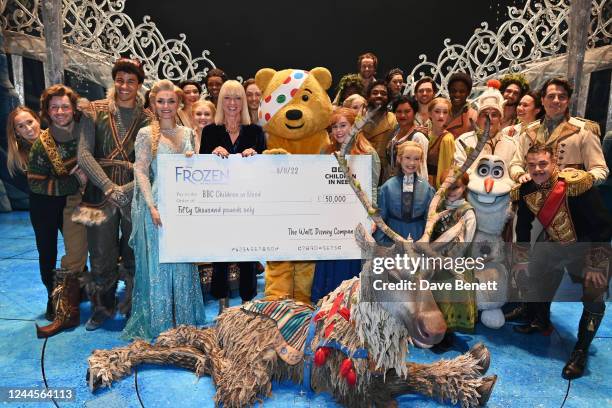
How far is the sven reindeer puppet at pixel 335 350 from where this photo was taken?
7.33 ft

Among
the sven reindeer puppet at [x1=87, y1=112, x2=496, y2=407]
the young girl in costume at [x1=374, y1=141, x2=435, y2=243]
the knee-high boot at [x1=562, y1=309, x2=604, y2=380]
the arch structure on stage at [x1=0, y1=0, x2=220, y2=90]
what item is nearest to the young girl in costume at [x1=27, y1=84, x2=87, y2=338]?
the sven reindeer puppet at [x1=87, y1=112, x2=496, y2=407]

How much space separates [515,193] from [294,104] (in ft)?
5.63

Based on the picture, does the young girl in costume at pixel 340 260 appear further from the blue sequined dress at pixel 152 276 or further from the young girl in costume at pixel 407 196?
the blue sequined dress at pixel 152 276

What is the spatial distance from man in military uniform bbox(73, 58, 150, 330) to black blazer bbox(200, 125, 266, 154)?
51 cm

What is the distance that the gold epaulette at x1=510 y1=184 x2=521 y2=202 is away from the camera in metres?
3.32

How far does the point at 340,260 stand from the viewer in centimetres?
351

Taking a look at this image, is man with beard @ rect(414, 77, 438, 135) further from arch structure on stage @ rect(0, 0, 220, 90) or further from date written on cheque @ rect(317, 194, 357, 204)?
arch structure on stage @ rect(0, 0, 220, 90)

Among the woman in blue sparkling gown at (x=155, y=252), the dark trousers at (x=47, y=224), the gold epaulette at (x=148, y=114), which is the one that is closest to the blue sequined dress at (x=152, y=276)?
the woman in blue sparkling gown at (x=155, y=252)

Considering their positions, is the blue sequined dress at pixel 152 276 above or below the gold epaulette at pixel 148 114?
below

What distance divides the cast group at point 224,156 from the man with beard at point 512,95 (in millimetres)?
749

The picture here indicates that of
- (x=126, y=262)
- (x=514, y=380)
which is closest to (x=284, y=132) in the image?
(x=126, y=262)

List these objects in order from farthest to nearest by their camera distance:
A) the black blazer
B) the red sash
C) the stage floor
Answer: the black blazer
the red sash
the stage floor

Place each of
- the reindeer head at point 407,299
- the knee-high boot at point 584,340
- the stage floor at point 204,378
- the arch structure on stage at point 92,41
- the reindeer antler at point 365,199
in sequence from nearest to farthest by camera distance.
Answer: the reindeer head at point 407,299 → the reindeer antler at point 365,199 → the stage floor at point 204,378 → the knee-high boot at point 584,340 → the arch structure on stage at point 92,41

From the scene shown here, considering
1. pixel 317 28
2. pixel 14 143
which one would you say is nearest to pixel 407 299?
pixel 14 143
